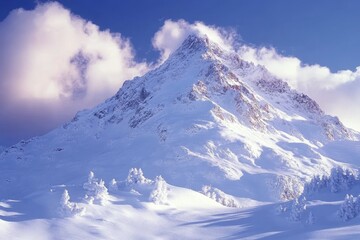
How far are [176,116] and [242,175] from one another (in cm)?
4987

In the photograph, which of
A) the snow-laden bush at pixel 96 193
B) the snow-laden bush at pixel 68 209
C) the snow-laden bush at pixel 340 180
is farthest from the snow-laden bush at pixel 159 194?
the snow-laden bush at pixel 340 180

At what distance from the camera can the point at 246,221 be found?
85438 millimetres

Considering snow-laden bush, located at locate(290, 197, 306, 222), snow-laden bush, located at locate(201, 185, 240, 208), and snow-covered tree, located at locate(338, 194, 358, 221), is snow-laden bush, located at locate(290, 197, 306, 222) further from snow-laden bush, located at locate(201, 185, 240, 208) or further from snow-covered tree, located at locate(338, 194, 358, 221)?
snow-laden bush, located at locate(201, 185, 240, 208)

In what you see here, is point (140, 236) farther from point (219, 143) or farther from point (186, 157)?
point (219, 143)

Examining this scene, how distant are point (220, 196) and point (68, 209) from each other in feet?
182

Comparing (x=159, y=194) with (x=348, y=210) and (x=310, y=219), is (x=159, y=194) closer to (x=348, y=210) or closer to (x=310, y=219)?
(x=310, y=219)

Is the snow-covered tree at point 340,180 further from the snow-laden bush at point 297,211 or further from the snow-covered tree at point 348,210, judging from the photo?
the snow-covered tree at point 348,210

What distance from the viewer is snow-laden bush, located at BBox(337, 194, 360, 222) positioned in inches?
2985

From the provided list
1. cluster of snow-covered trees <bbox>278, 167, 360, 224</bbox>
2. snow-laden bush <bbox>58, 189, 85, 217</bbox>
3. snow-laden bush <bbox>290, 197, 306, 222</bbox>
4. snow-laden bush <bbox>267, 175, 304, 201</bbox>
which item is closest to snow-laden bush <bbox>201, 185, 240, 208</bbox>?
snow-laden bush <bbox>267, 175, 304, 201</bbox>

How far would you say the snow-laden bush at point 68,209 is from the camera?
8512cm

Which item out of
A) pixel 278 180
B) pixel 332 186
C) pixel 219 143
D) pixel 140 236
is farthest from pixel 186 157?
pixel 140 236

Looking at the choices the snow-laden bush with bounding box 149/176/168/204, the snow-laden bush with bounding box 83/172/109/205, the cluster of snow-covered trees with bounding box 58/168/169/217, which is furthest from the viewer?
the snow-laden bush with bounding box 149/176/168/204

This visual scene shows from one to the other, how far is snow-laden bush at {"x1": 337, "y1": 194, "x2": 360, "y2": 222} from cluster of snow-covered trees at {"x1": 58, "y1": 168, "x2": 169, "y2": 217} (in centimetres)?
3357

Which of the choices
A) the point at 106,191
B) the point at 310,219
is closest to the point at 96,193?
the point at 106,191
